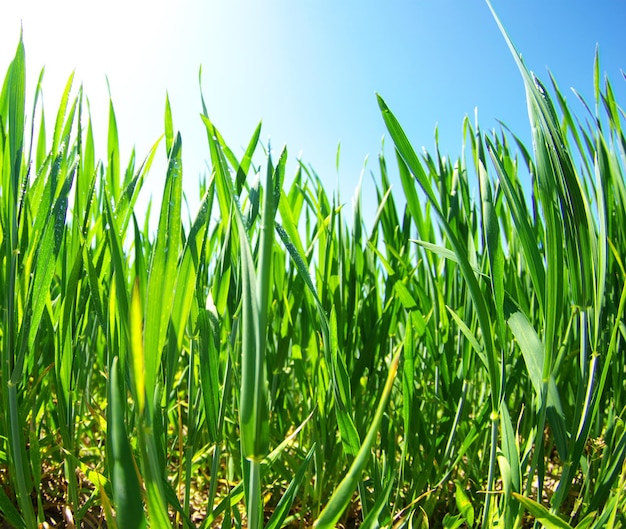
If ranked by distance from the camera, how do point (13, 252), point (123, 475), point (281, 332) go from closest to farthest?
point (123, 475) → point (13, 252) → point (281, 332)

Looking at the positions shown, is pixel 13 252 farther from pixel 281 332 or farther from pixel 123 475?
pixel 281 332

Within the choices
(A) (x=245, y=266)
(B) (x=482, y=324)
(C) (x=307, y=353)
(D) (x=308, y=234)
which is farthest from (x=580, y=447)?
(D) (x=308, y=234)

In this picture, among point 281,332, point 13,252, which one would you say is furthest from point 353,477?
point 281,332

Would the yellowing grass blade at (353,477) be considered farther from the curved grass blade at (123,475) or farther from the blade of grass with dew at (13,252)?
the blade of grass with dew at (13,252)

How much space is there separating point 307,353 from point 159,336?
0.62 meters

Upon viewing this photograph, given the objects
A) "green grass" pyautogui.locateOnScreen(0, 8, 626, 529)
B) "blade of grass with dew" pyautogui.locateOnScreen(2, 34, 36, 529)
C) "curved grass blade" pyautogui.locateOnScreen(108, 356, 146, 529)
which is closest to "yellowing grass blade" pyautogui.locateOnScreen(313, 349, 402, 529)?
"green grass" pyautogui.locateOnScreen(0, 8, 626, 529)

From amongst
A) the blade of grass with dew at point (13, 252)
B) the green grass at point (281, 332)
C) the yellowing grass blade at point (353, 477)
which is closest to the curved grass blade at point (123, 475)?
the green grass at point (281, 332)

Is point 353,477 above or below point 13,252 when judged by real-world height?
below

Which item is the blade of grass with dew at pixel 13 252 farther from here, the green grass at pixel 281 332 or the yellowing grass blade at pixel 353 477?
the yellowing grass blade at pixel 353 477

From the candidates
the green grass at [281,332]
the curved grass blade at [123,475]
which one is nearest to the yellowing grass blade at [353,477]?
the green grass at [281,332]

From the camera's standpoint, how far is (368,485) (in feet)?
2.31

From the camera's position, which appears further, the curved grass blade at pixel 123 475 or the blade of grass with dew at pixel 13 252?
the blade of grass with dew at pixel 13 252

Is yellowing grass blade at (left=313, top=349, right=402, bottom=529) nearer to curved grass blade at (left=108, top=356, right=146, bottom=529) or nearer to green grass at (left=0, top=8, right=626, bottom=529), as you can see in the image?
green grass at (left=0, top=8, right=626, bottom=529)

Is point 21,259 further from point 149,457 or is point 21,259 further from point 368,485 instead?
point 368,485
